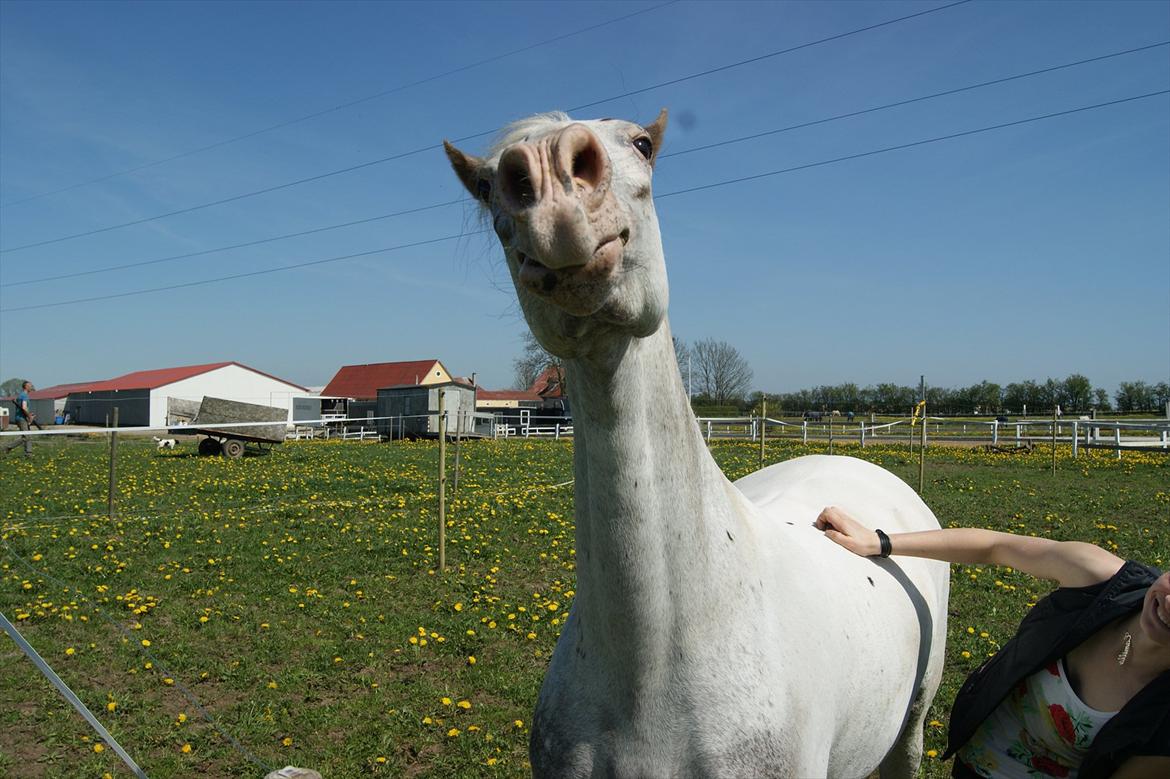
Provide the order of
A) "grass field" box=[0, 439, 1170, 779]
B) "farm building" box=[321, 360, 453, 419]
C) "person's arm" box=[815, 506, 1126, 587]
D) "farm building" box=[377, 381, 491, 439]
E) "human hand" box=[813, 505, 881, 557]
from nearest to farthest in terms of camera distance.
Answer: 1. "person's arm" box=[815, 506, 1126, 587]
2. "human hand" box=[813, 505, 881, 557]
3. "grass field" box=[0, 439, 1170, 779]
4. "farm building" box=[377, 381, 491, 439]
5. "farm building" box=[321, 360, 453, 419]

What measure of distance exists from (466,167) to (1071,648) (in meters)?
2.31

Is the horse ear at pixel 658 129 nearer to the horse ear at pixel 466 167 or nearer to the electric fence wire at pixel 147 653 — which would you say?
the horse ear at pixel 466 167

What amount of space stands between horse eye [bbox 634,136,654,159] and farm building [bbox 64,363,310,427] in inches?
2093

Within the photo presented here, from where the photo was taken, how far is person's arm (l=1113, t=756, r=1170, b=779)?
194 cm

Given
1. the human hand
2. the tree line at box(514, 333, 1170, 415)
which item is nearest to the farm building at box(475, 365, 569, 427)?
the tree line at box(514, 333, 1170, 415)

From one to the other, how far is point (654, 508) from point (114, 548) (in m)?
9.20

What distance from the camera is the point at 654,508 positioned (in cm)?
157

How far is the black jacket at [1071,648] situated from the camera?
6.45ft

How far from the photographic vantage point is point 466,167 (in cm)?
160

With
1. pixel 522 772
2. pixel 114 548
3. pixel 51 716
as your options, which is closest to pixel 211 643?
pixel 51 716

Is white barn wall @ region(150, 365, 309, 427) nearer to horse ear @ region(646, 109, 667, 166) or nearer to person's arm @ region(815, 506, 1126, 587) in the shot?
person's arm @ region(815, 506, 1126, 587)

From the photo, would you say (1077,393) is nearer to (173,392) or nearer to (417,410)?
(417,410)

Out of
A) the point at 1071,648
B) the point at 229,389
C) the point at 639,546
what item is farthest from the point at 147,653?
the point at 229,389

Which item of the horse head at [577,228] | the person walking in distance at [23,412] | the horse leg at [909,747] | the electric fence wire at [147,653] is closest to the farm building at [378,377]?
the person walking in distance at [23,412]
